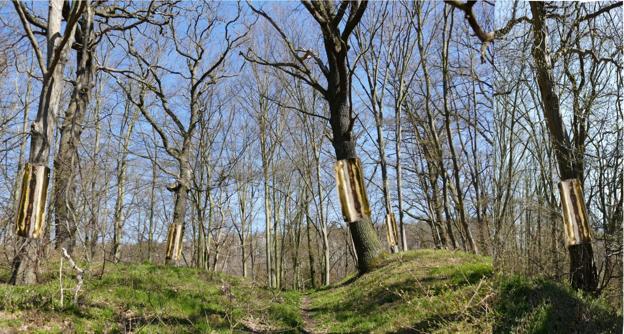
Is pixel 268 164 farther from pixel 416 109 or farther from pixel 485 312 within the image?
pixel 485 312

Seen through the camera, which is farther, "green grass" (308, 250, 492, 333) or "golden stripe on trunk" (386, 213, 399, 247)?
"golden stripe on trunk" (386, 213, 399, 247)

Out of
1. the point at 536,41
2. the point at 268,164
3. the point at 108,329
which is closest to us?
the point at 536,41

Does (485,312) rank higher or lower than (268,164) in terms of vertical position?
lower

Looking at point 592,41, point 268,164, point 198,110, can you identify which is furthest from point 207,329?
point 268,164

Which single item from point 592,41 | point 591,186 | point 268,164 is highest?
point 268,164

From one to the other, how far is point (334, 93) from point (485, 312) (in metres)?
6.12

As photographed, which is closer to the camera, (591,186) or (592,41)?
(591,186)

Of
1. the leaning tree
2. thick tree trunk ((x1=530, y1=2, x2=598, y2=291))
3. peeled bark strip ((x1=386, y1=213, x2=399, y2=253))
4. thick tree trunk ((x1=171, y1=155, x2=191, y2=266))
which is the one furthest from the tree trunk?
thick tree trunk ((x1=530, y1=2, x2=598, y2=291))

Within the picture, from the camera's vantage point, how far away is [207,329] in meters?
5.88

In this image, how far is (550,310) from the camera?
104 inches

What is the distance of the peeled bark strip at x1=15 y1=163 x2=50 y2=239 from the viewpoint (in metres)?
5.46

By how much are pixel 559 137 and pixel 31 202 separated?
5437 millimetres

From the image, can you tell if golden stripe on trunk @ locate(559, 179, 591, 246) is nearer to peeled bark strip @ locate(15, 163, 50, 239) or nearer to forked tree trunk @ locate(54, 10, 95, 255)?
peeled bark strip @ locate(15, 163, 50, 239)

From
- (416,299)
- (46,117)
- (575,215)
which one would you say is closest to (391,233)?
(416,299)
